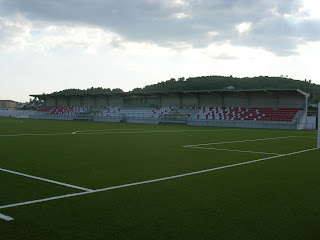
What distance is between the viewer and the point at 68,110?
243 feet

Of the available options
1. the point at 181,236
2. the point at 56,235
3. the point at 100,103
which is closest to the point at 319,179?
the point at 181,236

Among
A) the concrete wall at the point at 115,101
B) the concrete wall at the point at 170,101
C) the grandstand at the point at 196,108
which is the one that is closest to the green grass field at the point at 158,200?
the grandstand at the point at 196,108

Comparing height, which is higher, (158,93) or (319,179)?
(158,93)

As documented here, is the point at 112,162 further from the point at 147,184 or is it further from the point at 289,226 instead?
the point at 289,226

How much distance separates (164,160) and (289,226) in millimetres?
7372

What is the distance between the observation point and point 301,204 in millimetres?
6656

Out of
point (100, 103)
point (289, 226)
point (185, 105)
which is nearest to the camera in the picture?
point (289, 226)

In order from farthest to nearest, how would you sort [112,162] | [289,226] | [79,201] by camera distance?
[112,162] → [79,201] → [289,226]

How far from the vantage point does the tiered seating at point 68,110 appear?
233 feet

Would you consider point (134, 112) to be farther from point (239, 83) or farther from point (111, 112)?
point (239, 83)

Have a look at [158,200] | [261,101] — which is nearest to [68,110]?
[261,101]

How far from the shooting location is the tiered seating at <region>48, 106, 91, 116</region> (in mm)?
71169

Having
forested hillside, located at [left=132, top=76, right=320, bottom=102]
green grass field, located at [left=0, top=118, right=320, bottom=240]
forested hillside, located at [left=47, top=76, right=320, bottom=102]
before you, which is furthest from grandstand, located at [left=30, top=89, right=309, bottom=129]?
forested hillside, located at [left=132, top=76, right=320, bottom=102]

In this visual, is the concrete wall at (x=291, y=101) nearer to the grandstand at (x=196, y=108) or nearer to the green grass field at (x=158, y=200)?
the grandstand at (x=196, y=108)
